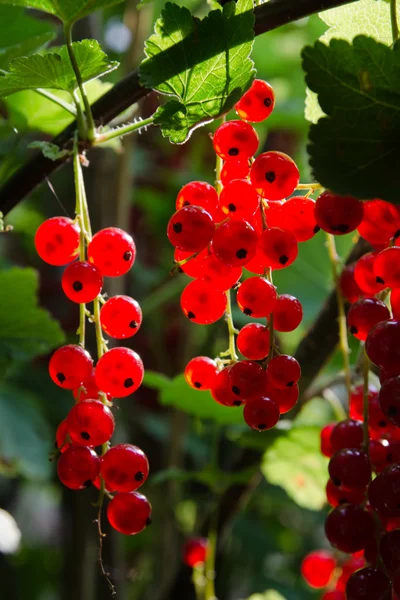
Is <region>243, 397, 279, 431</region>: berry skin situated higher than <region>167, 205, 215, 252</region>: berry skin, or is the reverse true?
<region>167, 205, 215, 252</region>: berry skin

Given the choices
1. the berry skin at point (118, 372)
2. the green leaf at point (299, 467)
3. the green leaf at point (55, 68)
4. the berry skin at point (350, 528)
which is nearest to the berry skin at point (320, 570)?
the green leaf at point (299, 467)

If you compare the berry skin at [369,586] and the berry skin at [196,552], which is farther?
the berry skin at [196,552]

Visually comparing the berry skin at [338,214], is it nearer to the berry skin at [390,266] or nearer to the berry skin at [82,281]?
the berry skin at [390,266]

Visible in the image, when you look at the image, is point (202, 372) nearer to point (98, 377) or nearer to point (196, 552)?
point (98, 377)

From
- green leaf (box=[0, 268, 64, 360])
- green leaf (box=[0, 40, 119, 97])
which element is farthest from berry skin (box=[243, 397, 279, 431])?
green leaf (box=[0, 268, 64, 360])

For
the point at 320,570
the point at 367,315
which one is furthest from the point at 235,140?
the point at 320,570

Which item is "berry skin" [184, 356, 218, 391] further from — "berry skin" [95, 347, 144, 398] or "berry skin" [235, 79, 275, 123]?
"berry skin" [235, 79, 275, 123]

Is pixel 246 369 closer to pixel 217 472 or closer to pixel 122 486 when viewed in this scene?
pixel 122 486
